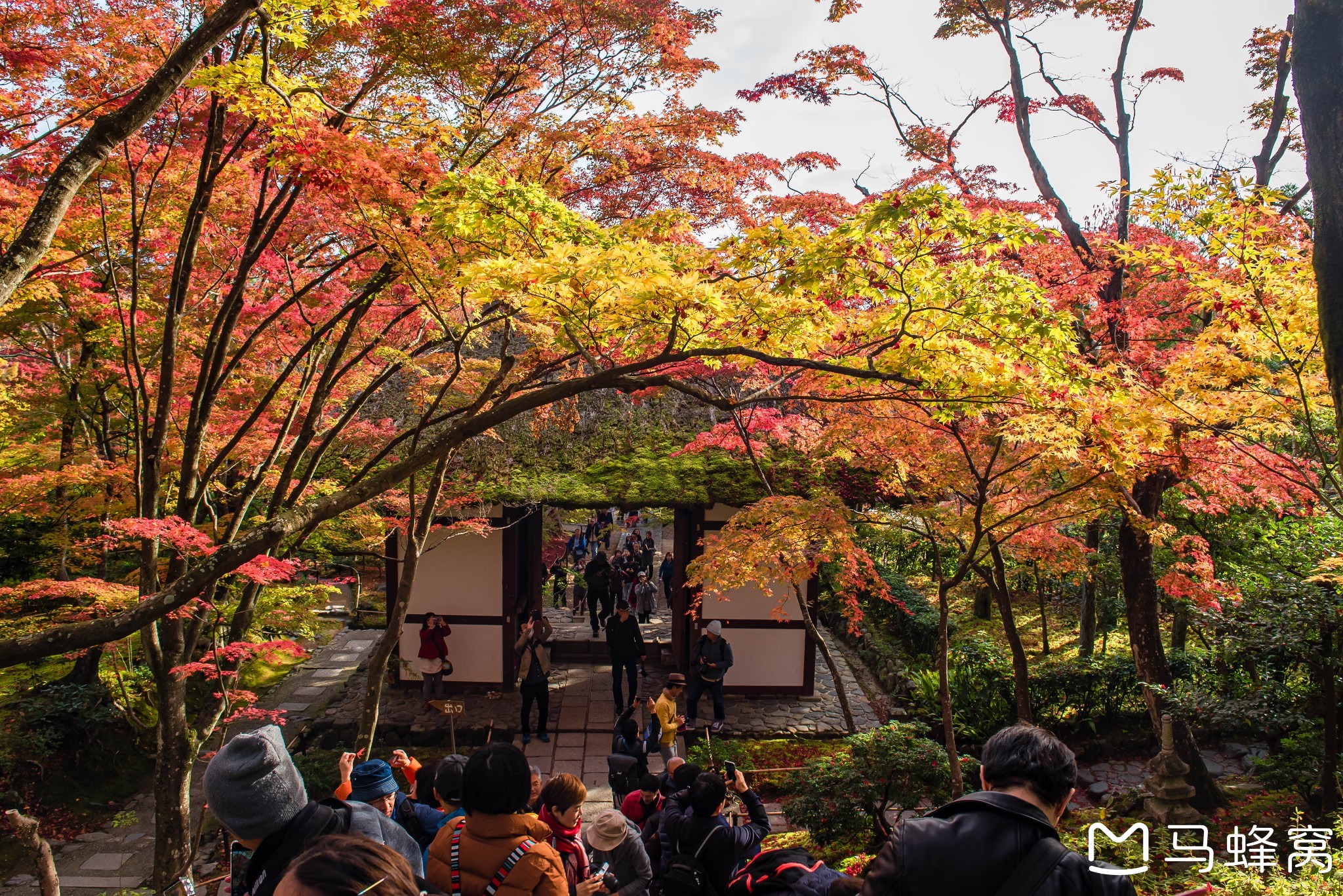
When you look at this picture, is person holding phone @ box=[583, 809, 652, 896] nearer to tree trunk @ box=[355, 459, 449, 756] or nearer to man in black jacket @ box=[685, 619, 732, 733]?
tree trunk @ box=[355, 459, 449, 756]

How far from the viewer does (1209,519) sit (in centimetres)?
1063

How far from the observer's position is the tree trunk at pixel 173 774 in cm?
558

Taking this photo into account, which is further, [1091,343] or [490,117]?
[1091,343]

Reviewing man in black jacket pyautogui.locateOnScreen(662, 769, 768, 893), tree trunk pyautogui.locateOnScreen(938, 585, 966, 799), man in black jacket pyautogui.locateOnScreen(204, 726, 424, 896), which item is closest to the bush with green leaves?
tree trunk pyautogui.locateOnScreen(938, 585, 966, 799)

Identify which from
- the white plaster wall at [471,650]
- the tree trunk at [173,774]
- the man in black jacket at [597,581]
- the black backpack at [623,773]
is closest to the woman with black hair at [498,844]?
the black backpack at [623,773]

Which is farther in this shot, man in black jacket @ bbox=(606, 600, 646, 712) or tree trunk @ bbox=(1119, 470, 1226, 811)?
man in black jacket @ bbox=(606, 600, 646, 712)

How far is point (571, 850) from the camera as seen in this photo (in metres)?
3.60

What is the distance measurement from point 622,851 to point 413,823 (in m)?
1.11

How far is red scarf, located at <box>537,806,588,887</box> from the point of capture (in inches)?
141

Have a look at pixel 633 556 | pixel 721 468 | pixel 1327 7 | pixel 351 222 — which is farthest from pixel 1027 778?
pixel 633 556

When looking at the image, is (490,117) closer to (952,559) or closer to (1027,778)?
(1027,778)

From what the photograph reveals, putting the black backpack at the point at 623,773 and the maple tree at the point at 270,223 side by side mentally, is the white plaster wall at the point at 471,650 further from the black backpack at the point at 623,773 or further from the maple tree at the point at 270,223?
the black backpack at the point at 623,773

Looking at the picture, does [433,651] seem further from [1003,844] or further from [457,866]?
[1003,844]

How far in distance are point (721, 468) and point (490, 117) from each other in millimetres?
5780
